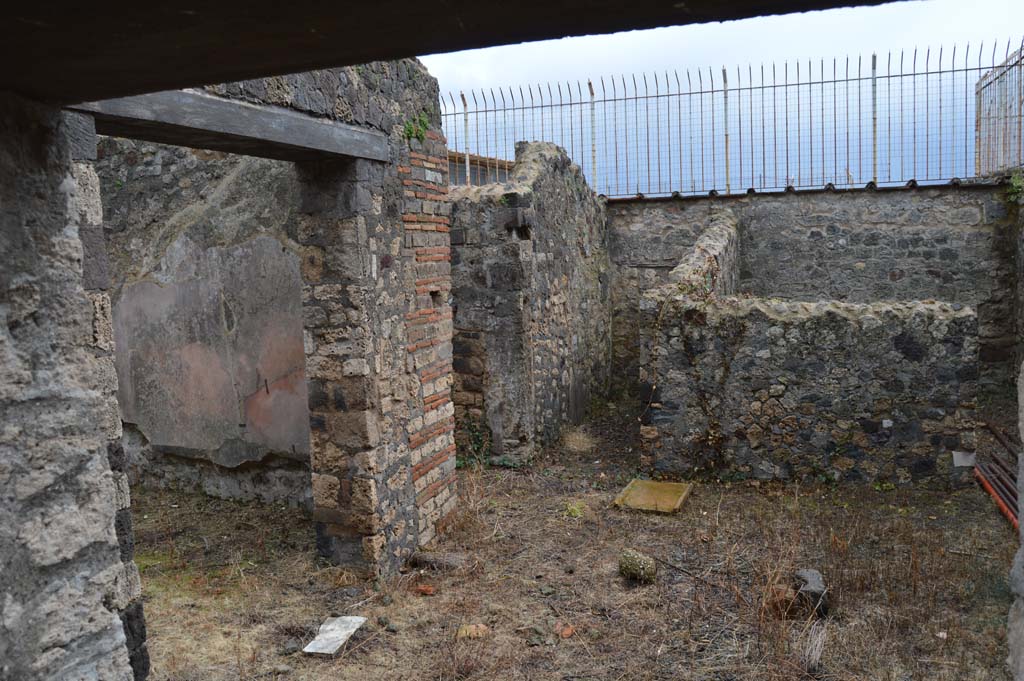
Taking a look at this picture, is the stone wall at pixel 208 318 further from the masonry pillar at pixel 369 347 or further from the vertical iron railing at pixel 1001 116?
the vertical iron railing at pixel 1001 116

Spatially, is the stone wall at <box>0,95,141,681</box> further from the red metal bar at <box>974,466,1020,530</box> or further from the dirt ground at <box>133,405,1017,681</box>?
the red metal bar at <box>974,466,1020,530</box>

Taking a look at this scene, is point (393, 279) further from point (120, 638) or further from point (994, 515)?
point (994, 515)

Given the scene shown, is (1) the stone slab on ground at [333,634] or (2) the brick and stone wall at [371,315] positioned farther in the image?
(2) the brick and stone wall at [371,315]

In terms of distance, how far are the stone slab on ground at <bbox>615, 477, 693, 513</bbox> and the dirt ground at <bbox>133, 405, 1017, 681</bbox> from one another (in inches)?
4.6

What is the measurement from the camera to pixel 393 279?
17.8ft

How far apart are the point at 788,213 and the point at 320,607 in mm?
8651

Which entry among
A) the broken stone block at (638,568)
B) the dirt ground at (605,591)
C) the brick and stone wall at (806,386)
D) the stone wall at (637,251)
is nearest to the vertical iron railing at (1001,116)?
the stone wall at (637,251)

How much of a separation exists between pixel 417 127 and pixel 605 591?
136 inches

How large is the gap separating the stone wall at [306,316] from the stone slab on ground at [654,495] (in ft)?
5.10

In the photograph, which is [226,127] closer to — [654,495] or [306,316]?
[306,316]

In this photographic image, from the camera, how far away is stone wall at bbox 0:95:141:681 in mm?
1578

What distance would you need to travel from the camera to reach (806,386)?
23.1ft

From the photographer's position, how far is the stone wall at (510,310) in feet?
26.4

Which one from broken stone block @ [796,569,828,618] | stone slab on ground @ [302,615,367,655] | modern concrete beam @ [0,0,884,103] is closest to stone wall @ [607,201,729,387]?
broken stone block @ [796,569,828,618]
